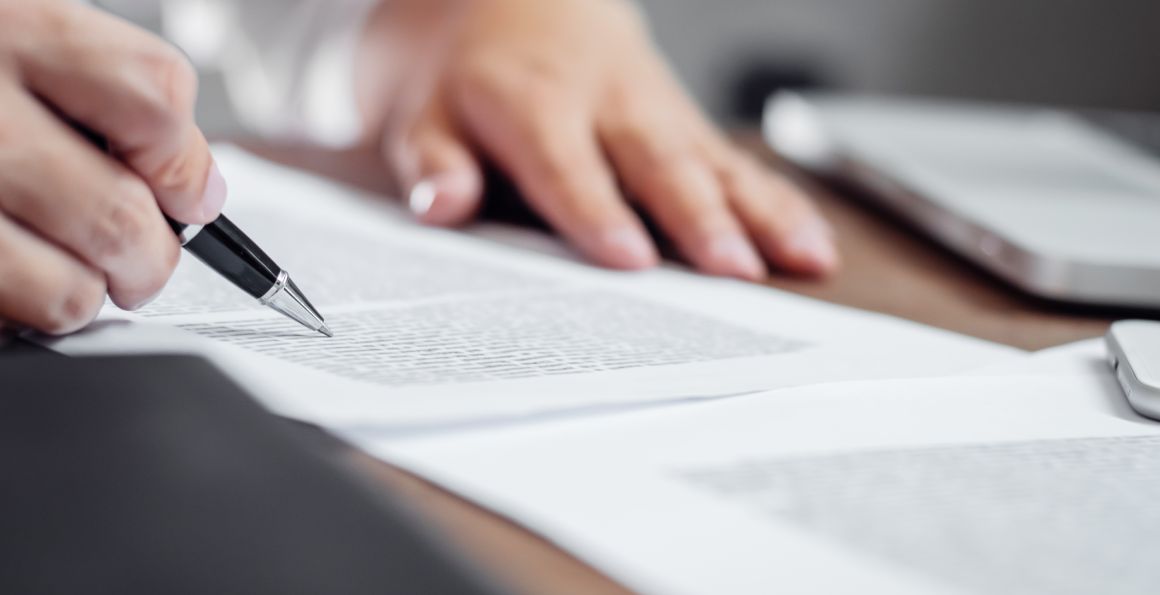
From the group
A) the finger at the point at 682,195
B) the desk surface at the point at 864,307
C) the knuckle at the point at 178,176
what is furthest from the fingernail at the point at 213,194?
the finger at the point at 682,195

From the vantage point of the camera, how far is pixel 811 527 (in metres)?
0.22

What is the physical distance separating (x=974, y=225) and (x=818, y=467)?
11.4 inches

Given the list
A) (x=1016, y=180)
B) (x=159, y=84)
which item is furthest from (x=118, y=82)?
(x=1016, y=180)

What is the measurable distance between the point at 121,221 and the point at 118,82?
39mm

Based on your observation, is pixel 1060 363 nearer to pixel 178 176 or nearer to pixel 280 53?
pixel 178 176

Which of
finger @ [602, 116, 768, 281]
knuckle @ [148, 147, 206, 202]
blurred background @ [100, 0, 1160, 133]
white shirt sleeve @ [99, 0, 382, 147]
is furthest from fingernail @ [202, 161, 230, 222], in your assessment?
blurred background @ [100, 0, 1160, 133]

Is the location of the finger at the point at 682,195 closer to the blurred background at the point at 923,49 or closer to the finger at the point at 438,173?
the finger at the point at 438,173

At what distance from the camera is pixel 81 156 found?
0.28 metres

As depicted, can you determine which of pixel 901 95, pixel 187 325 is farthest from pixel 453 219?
pixel 901 95

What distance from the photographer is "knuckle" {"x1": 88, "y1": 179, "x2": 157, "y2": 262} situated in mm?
286

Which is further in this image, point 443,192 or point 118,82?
point 443,192

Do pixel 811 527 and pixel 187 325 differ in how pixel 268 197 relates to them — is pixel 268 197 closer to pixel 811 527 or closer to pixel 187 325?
pixel 187 325

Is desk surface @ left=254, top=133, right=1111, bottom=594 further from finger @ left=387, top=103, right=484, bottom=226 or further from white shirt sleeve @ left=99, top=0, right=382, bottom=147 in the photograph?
white shirt sleeve @ left=99, top=0, right=382, bottom=147

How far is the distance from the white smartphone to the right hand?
0.94ft
